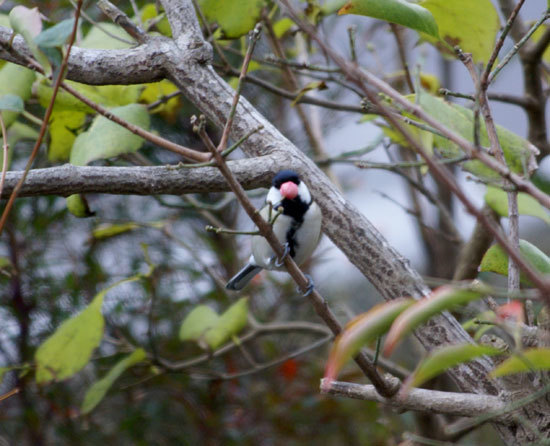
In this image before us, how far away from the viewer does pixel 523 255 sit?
2.17ft

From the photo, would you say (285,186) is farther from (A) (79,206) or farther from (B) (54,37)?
(B) (54,37)

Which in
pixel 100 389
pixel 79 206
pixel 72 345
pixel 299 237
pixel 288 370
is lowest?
pixel 288 370

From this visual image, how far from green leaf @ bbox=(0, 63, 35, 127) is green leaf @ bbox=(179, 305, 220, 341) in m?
0.48

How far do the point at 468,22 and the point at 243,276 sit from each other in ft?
2.26

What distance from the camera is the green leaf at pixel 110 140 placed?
93 cm

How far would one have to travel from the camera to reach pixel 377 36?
2053 millimetres

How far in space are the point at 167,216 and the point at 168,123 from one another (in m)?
0.24

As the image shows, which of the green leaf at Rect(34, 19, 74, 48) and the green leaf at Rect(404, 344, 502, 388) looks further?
the green leaf at Rect(34, 19, 74, 48)

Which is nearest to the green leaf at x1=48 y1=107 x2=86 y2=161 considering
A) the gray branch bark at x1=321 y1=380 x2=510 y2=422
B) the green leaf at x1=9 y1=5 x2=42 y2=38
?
the green leaf at x1=9 y1=5 x2=42 y2=38

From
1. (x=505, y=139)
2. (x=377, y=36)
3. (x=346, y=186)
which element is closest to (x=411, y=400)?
(x=505, y=139)

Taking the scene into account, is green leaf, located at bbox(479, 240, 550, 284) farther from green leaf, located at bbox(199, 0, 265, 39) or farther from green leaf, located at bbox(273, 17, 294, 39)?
green leaf, located at bbox(273, 17, 294, 39)

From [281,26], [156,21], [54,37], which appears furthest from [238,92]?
[281,26]

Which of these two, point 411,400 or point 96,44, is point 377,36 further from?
→ point 411,400

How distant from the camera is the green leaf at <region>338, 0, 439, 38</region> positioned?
2.27 ft
